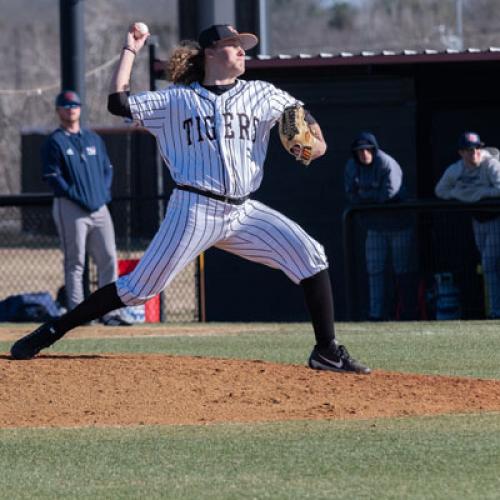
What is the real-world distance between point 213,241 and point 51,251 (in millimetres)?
18261

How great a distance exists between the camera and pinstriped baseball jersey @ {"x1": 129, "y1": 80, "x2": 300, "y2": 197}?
7988 millimetres

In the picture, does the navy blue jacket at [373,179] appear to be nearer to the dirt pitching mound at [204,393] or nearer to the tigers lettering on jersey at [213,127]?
the dirt pitching mound at [204,393]

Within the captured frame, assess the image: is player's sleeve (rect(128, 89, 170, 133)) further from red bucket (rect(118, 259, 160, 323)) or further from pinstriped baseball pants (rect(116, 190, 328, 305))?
red bucket (rect(118, 259, 160, 323))

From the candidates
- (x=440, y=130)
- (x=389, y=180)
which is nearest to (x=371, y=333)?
(x=389, y=180)

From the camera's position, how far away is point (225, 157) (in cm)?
798

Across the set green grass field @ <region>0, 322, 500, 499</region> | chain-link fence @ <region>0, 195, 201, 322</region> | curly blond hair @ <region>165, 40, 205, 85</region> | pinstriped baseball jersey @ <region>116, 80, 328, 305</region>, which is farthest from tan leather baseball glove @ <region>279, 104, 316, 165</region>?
chain-link fence @ <region>0, 195, 201, 322</region>

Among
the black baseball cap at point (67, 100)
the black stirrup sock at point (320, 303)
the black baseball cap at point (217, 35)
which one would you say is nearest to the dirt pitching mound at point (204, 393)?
the black stirrup sock at point (320, 303)

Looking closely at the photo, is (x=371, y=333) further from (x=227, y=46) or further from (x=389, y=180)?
(x=227, y=46)

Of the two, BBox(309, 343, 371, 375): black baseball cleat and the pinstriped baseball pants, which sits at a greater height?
the pinstriped baseball pants

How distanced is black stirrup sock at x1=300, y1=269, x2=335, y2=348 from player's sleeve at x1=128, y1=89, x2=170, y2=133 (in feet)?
4.11

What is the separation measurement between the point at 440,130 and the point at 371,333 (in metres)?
4.23

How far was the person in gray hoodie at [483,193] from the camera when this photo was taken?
43.1 feet

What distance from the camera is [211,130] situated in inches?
314

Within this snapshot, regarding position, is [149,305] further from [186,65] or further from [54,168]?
[186,65]
